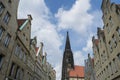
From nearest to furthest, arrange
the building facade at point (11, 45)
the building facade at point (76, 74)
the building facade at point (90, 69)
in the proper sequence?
the building facade at point (11, 45) → the building facade at point (90, 69) → the building facade at point (76, 74)

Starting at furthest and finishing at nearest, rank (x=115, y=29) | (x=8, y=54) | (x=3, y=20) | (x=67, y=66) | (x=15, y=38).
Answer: (x=67, y=66)
(x=15, y=38)
(x=115, y=29)
(x=8, y=54)
(x=3, y=20)

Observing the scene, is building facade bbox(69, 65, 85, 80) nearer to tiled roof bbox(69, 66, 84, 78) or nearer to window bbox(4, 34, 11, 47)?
tiled roof bbox(69, 66, 84, 78)

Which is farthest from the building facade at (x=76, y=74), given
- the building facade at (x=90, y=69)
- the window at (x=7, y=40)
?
the window at (x=7, y=40)

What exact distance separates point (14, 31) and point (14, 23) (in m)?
1.14

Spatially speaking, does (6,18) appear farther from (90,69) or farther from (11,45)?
(90,69)

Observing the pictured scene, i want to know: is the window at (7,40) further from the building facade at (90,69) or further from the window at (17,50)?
the building facade at (90,69)

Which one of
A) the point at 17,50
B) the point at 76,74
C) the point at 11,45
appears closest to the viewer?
the point at 11,45

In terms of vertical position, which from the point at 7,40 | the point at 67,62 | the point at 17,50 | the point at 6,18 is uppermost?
the point at 67,62

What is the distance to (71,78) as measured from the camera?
2906 inches

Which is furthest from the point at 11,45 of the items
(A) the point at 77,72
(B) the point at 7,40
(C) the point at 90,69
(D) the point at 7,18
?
(A) the point at 77,72

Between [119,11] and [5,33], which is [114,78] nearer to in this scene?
[119,11]

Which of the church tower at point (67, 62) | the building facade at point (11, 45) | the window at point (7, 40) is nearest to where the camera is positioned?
the building facade at point (11, 45)

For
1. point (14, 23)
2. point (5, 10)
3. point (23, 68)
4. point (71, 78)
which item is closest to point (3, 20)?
point (5, 10)

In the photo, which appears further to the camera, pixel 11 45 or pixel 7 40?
pixel 11 45
